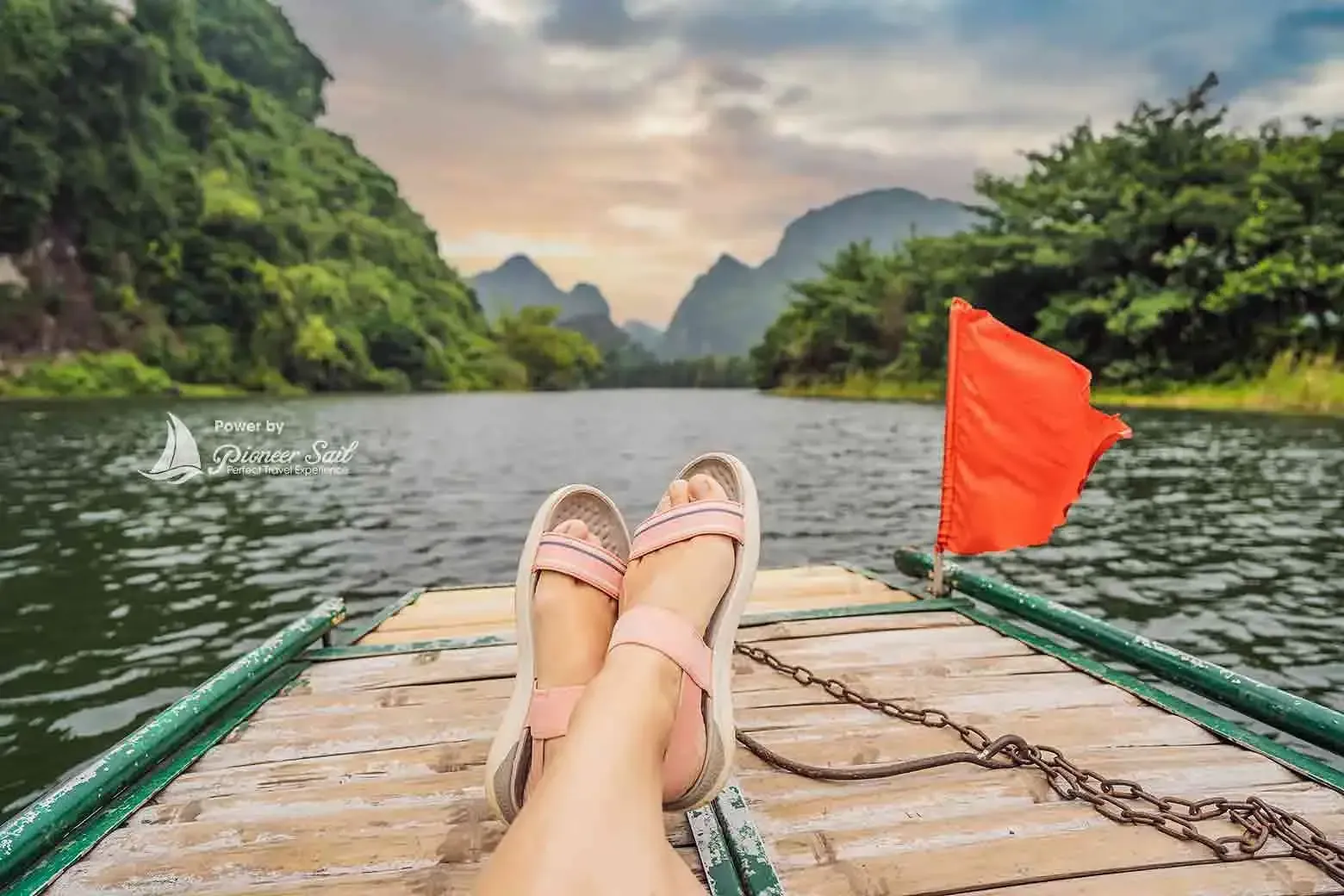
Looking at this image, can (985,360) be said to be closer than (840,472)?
Yes

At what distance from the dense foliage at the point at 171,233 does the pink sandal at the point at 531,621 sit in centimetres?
3593

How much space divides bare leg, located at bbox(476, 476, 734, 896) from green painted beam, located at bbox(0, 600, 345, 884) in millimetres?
767

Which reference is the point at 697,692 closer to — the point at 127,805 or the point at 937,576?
the point at 127,805

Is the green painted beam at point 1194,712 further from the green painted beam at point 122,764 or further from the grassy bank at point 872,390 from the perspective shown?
the grassy bank at point 872,390

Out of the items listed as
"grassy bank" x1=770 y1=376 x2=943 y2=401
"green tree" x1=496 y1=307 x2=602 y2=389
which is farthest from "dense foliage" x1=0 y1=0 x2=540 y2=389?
"grassy bank" x1=770 y1=376 x2=943 y2=401

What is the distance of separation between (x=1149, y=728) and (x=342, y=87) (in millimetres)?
99871

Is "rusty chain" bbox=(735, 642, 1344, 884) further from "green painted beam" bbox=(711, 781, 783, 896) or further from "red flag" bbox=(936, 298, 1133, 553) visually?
"red flag" bbox=(936, 298, 1133, 553)

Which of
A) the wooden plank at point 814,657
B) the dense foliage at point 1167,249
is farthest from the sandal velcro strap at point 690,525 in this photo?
the dense foliage at point 1167,249

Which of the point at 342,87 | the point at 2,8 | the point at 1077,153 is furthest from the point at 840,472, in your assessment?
the point at 342,87

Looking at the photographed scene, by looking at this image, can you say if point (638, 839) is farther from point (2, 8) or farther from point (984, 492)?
point (2, 8)

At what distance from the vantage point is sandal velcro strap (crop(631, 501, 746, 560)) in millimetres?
1512

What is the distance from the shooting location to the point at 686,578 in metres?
1.41

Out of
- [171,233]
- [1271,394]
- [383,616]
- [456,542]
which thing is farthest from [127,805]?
[171,233]

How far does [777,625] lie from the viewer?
2342 millimetres
